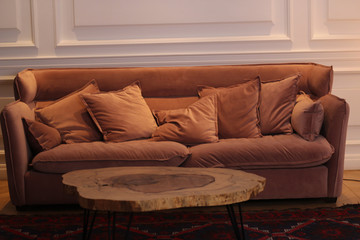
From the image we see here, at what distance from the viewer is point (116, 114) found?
11.4ft

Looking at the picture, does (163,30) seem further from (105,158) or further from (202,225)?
(202,225)

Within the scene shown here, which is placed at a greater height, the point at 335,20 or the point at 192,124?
the point at 335,20

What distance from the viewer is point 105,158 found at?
10.2 feet

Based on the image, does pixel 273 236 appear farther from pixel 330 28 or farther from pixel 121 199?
pixel 330 28

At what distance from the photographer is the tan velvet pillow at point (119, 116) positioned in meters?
3.45

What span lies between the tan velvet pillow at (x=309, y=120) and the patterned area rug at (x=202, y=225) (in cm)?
48

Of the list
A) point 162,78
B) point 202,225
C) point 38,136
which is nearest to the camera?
point 202,225

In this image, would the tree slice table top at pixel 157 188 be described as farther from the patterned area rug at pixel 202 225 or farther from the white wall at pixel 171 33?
the white wall at pixel 171 33

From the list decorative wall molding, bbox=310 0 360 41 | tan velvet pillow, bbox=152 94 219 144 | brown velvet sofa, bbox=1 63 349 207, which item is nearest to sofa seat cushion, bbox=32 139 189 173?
brown velvet sofa, bbox=1 63 349 207

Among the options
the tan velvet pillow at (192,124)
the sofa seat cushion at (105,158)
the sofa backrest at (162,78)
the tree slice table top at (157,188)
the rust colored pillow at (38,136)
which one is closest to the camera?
A: the tree slice table top at (157,188)

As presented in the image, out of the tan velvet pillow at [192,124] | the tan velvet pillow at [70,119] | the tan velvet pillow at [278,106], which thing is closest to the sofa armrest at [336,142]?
the tan velvet pillow at [278,106]

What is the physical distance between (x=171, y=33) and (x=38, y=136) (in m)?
1.39

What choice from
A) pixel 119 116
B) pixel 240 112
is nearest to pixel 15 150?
pixel 119 116

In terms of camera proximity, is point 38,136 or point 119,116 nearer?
point 38,136
